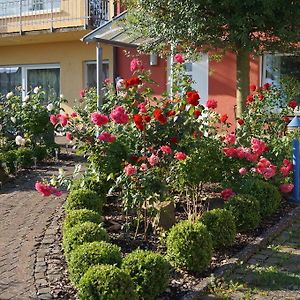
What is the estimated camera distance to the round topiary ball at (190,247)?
516cm

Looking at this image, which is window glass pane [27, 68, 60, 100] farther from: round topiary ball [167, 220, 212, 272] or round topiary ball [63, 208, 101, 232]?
round topiary ball [167, 220, 212, 272]

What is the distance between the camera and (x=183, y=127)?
633 cm

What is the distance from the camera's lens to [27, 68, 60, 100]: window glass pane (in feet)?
58.5

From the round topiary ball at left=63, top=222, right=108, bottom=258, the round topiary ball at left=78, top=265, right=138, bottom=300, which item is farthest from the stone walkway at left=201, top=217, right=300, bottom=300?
the round topiary ball at left=63, top=222, right=108, bottom=258

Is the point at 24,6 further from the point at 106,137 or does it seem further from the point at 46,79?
the point at 106,137

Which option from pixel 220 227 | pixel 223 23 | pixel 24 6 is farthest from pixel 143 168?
pixel 24 6

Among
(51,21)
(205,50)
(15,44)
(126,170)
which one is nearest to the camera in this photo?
(126,170)

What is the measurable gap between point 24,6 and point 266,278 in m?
14.7

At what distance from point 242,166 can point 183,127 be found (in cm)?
124

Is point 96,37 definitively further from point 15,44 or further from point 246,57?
point 15,44

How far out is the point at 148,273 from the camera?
4535 millimetres

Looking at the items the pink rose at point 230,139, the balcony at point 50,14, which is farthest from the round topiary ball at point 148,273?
the balcony at point 50,14

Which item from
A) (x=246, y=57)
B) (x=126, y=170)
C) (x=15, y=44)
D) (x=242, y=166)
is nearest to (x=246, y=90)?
(x=246, y=57)

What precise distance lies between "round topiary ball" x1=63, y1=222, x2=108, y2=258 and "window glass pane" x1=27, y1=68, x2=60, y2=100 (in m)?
12.7
